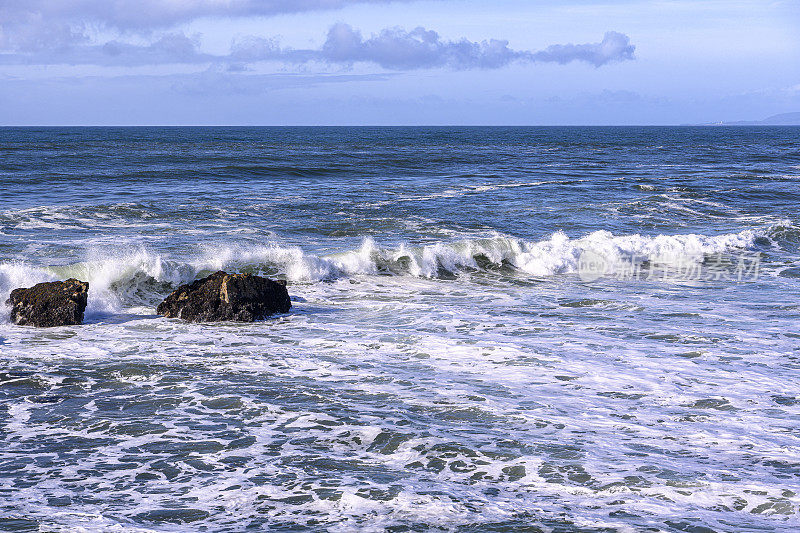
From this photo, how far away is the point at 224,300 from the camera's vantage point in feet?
30.8

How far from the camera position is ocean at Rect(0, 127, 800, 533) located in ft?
14.9

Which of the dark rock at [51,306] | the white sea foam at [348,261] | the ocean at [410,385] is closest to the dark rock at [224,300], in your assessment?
the ocean at [410,385]

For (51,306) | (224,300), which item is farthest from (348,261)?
(51,306)

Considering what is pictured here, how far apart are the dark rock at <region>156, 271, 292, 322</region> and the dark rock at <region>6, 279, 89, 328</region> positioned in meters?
1.03

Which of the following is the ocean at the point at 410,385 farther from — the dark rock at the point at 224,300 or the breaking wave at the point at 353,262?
the dark rock at the point at 224,300

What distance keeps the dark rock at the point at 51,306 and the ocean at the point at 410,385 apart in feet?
0.99

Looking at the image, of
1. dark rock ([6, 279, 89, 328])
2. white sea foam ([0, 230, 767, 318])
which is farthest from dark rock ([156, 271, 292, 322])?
white sea foam ([0, 230, 767, 318])

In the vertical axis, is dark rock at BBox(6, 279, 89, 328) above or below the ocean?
above

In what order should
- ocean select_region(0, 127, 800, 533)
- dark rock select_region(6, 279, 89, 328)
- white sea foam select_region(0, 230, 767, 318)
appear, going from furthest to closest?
white sea foam select_region(0, 230, 767, 318) < dark rock select_region(6, 279, 89, 328) < ocean select_region(0, 127, 800, 533)

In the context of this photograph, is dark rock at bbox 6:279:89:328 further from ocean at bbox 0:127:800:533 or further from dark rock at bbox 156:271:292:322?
dark rock at bbox 156:271:292:322

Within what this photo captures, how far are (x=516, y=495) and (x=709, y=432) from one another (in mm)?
1949

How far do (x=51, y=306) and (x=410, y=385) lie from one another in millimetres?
4964

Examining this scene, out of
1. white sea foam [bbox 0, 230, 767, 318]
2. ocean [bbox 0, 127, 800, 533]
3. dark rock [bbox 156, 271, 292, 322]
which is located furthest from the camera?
white sea foam [bbox 0, 230, 767, 318]

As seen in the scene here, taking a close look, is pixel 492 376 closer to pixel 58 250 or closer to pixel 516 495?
pixel 516 495
